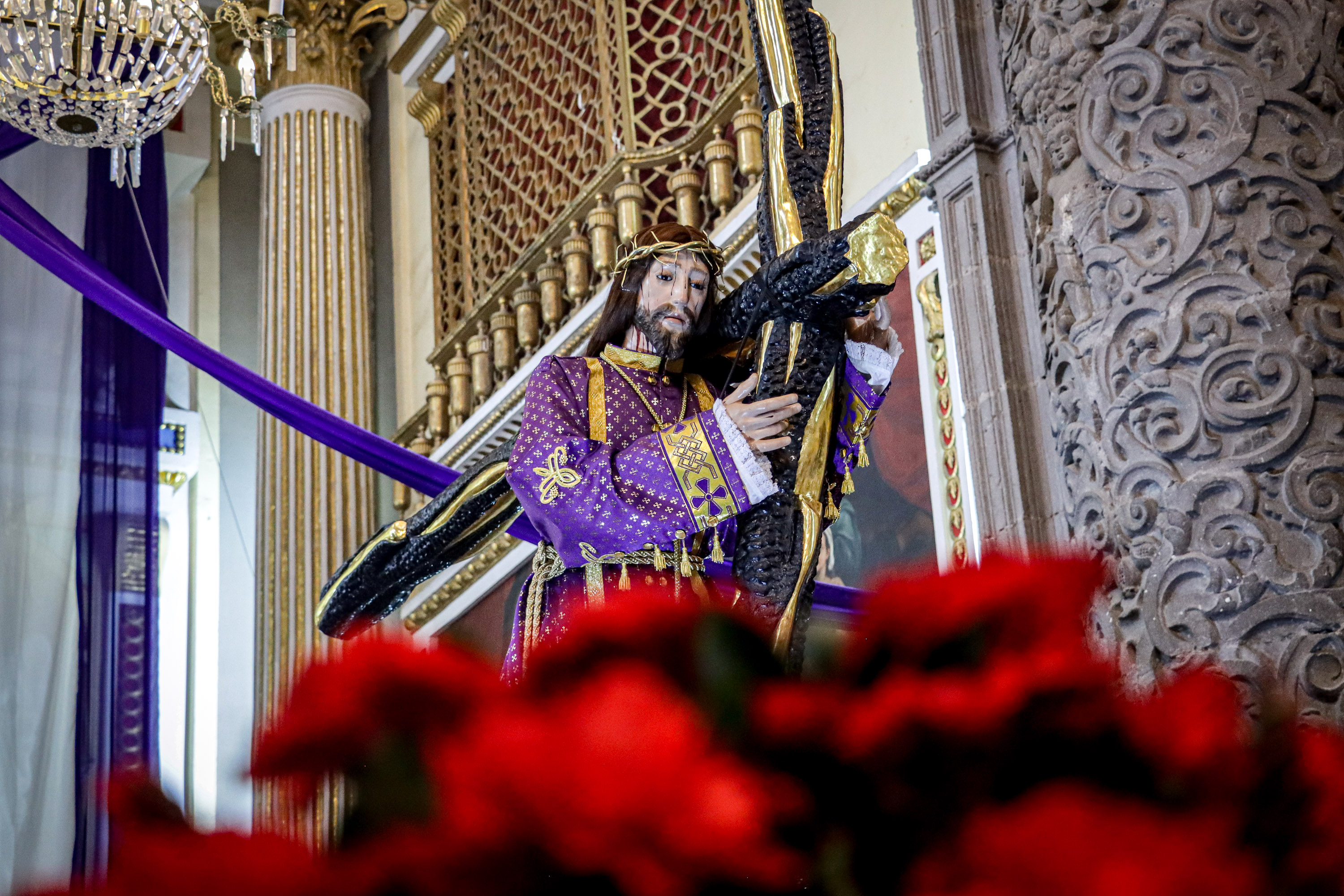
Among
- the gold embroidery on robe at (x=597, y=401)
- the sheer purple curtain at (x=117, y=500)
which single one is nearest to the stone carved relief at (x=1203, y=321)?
the gold embroidery on robe at (x=597, y=401)

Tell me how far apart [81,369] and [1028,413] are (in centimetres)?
418

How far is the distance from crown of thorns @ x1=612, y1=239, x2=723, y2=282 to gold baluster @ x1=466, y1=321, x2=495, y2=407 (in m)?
3.66

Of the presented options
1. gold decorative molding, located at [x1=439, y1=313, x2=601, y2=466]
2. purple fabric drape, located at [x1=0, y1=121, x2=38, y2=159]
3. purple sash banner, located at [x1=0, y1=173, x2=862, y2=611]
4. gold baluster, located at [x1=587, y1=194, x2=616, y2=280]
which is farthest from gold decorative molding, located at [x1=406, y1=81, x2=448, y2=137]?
purple sash banner, located at [x1=0, y1=173, x2=862, y2=611]

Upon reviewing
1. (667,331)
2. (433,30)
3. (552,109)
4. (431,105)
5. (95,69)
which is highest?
(433,30)

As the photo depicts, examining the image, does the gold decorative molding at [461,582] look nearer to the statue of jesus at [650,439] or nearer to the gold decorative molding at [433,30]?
the gold decorative molding at [433,30]

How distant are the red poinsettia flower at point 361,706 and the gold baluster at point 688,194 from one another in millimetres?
4344

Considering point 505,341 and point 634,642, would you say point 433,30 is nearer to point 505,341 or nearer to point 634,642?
point 505,341

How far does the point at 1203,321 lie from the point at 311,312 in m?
4.94

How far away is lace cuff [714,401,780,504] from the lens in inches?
69.6

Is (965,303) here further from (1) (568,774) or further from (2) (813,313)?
A: (1) (568,774)

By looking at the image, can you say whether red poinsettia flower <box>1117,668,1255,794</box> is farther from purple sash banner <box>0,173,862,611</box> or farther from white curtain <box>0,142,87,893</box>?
white curtain <box>0,142,87,893</box>

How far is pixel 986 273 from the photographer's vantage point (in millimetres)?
3027

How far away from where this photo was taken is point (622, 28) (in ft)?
17.1

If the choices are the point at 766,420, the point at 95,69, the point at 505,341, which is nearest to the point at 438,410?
the point at 505,341
